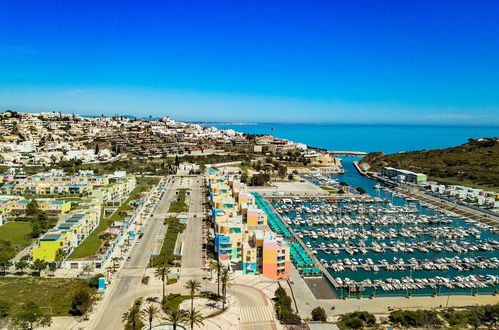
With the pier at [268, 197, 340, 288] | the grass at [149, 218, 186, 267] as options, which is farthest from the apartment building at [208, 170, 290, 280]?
the grass at [149, 218, 186, 267]

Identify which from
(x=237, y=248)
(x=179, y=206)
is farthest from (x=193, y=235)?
(x=179, y=206)

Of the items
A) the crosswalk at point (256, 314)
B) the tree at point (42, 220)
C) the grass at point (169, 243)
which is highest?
the tree at point (42, 220)

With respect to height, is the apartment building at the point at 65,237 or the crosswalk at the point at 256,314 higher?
the apartment building at the point at 65,237

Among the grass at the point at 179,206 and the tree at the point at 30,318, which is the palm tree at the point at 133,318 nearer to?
the tree at the point at 30,318

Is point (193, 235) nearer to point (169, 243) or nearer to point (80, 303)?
point (169, 243)

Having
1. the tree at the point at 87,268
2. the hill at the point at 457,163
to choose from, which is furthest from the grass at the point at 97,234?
the hill at the point at 457,163

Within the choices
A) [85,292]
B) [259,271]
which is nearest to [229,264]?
[259,271]
